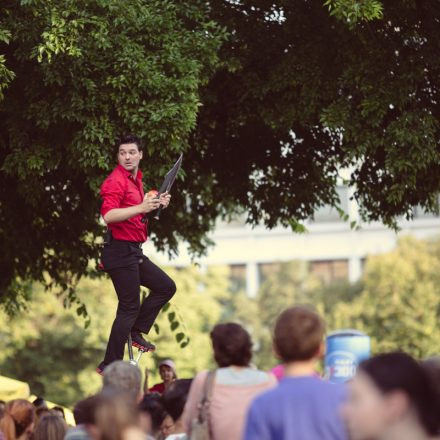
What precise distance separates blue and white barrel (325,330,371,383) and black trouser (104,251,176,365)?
144 inches

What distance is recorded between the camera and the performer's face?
10250 mm

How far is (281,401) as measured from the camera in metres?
5.29

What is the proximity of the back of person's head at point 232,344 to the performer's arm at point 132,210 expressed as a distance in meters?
3.55

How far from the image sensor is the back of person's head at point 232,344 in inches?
250

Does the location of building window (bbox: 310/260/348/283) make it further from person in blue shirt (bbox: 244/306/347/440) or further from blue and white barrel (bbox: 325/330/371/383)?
person in blue shirt (bbox: 244/306/347/440)

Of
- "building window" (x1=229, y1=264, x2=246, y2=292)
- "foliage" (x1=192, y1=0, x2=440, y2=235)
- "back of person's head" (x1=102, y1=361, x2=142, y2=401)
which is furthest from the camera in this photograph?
"building window" (x1=229, y1=264, x2=246, y2=292)

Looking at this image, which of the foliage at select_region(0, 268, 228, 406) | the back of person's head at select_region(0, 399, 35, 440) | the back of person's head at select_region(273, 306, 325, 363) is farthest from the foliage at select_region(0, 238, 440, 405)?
the back of person's head at select_region(273, 306, 325, 363)

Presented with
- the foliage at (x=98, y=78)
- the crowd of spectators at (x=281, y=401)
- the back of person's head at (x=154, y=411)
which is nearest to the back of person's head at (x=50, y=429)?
the crowd of spectators at (x=281, y=401)

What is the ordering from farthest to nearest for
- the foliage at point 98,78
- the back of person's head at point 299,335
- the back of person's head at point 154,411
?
1. the foliage at point 98,78
2. the back of person's head at point 154,411
3. the back of person's head at point 299,335

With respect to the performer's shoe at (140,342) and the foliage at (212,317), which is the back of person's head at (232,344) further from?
the foliage at (212,317)

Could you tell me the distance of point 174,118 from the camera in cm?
1372

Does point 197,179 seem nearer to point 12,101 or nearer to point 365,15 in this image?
point 12,101

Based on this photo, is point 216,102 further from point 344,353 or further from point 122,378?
point 122,378

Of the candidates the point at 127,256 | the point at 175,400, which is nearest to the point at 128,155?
the point at 127,256
